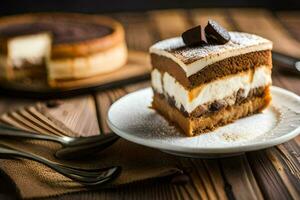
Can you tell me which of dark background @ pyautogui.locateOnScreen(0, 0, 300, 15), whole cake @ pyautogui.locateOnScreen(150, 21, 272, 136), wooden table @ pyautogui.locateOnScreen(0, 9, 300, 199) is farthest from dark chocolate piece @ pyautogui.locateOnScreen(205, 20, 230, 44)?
dark background @ pyautogui.locateOnScreen(0, 0, 300, 15)

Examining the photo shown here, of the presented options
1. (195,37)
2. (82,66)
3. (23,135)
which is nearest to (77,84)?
(82,66)

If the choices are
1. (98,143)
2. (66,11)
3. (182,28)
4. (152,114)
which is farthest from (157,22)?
(98,143)

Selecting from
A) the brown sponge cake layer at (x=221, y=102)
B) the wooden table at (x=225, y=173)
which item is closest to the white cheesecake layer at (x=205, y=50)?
the brown sponge cake layer at (x=221, y=102)

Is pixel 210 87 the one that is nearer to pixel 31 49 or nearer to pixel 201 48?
pixel 201 48

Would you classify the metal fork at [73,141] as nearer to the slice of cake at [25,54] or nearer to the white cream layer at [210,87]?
the white cream layer at [210,87]

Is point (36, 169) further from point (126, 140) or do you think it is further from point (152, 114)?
point (152, 114)
